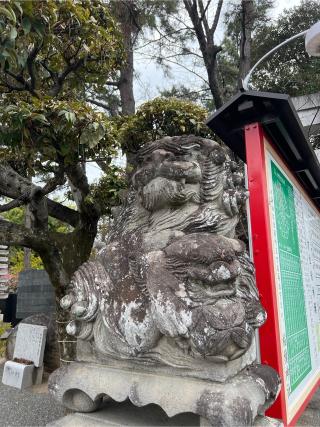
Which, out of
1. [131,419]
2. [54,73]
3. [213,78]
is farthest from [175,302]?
[213,78]

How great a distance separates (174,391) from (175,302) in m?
0.38

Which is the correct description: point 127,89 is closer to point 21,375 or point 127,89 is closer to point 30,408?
point 21,375

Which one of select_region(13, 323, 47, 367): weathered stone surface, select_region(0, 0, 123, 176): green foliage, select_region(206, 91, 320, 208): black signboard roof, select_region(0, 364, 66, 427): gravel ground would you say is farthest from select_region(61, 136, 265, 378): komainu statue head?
select_region(13, 323, 47, 367): weathered stone surface

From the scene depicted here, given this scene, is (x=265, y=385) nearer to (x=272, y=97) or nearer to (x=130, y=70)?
(x=272, y=97)

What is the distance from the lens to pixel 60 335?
3783mm

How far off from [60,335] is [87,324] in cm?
223

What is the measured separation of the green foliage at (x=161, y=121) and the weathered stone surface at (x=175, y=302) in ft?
8.79

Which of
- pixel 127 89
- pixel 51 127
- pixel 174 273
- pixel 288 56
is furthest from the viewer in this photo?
pixel 288 56

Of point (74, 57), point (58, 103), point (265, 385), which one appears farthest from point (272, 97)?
Answer: point (74, 57)

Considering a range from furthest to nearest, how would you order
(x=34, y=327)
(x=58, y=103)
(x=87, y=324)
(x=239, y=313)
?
(x=34, y=327) → (x=58, y=103) → (x=87, y=324) → (x=239, y=313)

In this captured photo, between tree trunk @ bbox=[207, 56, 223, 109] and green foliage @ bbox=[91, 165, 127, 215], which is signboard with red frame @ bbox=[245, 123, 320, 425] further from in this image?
tree trunk @ bbox=[207, 56, 223, 109]

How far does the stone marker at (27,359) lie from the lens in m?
4.75

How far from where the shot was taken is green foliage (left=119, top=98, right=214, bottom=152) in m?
4.62

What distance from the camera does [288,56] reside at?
927 cm
